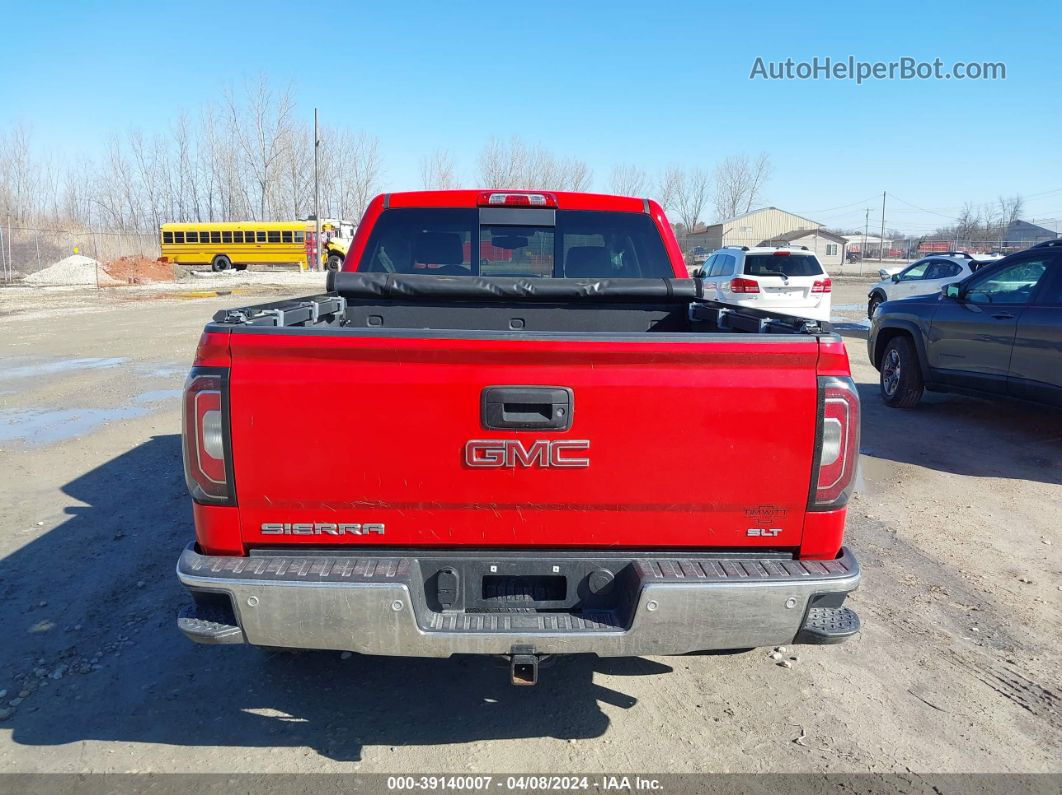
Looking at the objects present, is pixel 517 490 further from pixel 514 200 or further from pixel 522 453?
pixel 514 200

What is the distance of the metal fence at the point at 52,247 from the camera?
126ft

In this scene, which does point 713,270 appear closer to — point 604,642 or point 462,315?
point 462,315

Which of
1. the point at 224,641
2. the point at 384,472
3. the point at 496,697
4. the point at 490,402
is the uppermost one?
the point at 490,402

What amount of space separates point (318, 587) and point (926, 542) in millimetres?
4310

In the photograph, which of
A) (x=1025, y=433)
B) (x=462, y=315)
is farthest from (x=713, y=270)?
(x=462, y=315)

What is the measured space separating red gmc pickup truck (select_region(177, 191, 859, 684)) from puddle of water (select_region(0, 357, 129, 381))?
404 inches

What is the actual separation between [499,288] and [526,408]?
1.71 m

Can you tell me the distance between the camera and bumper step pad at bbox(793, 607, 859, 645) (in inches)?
101

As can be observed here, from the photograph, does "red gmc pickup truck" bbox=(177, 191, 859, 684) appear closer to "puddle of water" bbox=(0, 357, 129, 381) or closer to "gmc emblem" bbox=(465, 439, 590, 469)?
"gmc emblem" bbox=(465, 439, 590, 469)

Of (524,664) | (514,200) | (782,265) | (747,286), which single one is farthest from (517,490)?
(782,265)

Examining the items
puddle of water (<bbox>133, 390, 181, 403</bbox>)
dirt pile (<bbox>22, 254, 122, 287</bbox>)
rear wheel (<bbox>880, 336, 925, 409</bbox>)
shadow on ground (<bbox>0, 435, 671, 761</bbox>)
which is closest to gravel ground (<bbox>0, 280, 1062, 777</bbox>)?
shadow on ground (<bbox>0, 435, 671, 761</bbox>)

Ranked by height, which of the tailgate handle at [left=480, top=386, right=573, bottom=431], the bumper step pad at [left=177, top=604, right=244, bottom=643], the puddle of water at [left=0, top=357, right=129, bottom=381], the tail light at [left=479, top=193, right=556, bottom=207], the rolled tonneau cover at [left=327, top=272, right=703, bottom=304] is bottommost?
the puddle of water at [left=0, top=357, right=129, bottom=381]

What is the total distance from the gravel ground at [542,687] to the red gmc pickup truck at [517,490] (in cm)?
66

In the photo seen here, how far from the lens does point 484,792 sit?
2.66 meters
